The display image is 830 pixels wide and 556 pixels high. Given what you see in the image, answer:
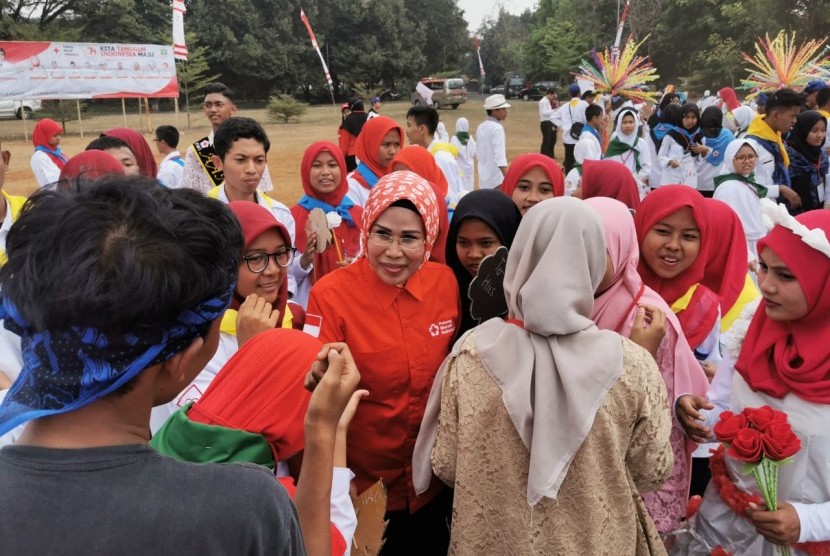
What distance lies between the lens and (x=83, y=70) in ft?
60.5

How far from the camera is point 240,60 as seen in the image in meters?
38.4

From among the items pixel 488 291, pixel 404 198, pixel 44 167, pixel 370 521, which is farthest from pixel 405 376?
pixel 44 167

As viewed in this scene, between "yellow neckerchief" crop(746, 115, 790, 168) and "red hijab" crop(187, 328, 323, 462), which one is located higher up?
"yellow neckerchief" crop(746, 115, 790, 168)

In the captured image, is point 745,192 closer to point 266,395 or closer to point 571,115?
point 266,395

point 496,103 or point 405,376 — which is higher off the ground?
point 496,103

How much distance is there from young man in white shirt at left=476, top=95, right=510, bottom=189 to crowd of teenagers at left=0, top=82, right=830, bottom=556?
22.7 feet

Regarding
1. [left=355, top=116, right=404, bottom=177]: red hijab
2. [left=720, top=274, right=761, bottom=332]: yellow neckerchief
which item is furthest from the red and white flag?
[left=720, top=274, right=761, bottom=332]: yellow neckerchief

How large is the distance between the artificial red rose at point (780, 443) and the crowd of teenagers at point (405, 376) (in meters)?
0.12

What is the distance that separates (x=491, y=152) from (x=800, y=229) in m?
8.29

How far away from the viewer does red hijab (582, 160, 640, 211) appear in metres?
4.19

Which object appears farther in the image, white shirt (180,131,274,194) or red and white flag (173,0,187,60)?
red and white flag (173,0,187,60)

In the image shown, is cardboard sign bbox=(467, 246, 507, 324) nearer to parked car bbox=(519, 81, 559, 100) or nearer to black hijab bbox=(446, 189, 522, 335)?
black hijab bbox=(446, 189, 522, 335)

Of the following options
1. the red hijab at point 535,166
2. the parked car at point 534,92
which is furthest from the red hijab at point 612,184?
the parked car at point 534,92

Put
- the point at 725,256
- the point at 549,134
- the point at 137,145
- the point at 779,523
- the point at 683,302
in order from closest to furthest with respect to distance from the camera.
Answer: the point at 779,523, the point at 683,302, the point at 725,256, the point at 137,145, the point at 549,134
